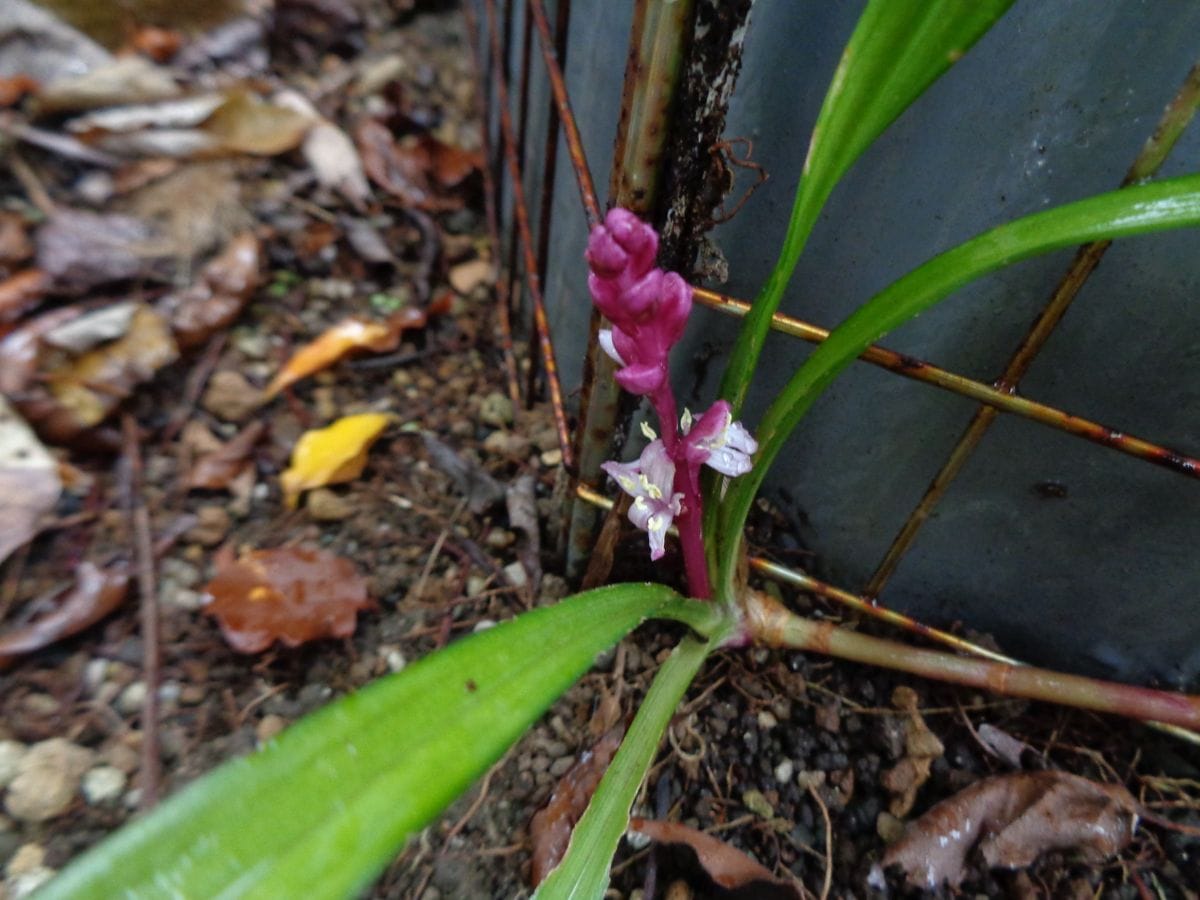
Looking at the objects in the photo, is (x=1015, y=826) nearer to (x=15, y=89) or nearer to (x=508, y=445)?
(x=508, y=445)

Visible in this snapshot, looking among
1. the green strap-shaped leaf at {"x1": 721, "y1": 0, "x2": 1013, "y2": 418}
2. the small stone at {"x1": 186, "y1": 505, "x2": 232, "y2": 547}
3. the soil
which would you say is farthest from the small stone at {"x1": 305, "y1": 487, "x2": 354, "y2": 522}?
the green strap-shaped leaf at {"x1": 721, "y1": 0, "x2": 1013, "y2": 418}

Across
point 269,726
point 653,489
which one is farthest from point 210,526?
point 653,489

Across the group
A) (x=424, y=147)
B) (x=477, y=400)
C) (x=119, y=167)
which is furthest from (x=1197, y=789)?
(x=119, y=167)

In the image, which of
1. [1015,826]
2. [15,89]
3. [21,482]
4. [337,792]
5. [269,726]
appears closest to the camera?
[337,792]

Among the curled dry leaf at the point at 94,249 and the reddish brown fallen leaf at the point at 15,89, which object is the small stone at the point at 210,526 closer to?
the curled dry leaf at the point at 94,249

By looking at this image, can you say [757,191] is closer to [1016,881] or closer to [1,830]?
[1016,881]

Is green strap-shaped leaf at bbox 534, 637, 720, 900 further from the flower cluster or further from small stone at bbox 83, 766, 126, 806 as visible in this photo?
small stone at bbox 83, 766, 126, 806

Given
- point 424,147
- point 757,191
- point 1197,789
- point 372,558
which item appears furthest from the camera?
point 424,147
